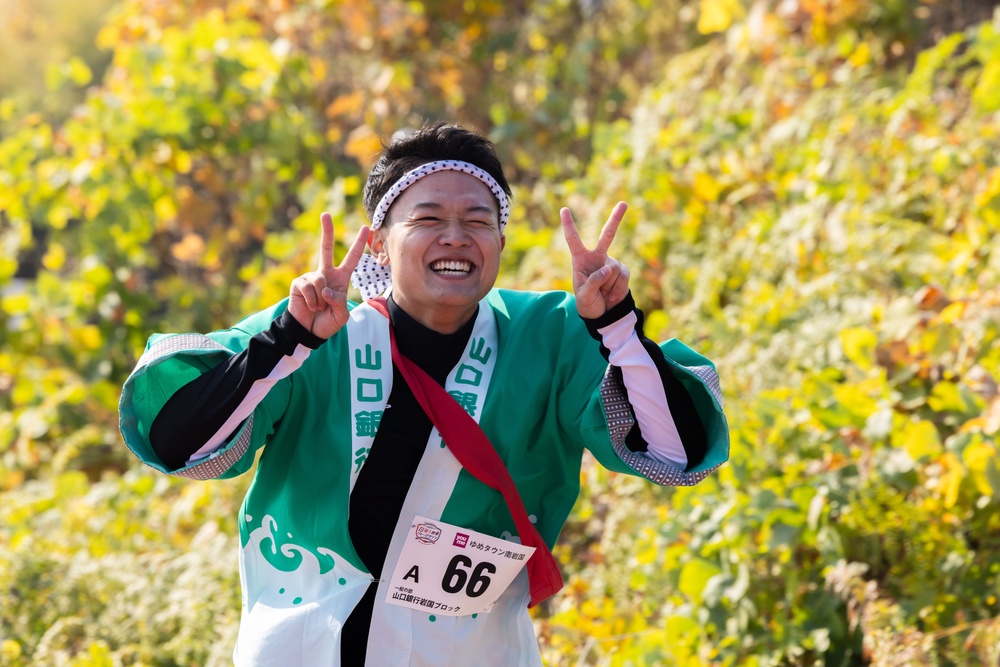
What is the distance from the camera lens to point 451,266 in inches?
82.2

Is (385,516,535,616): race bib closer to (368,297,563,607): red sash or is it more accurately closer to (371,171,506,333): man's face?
(368,297,563,607): red sash

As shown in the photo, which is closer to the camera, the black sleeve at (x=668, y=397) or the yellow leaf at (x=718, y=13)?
the black sleeve at (x=668, y=397)

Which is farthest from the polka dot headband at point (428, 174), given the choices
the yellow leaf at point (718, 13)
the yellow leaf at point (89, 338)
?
the yellow leaf at point (89, 338)

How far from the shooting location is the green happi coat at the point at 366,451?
199 centimetres

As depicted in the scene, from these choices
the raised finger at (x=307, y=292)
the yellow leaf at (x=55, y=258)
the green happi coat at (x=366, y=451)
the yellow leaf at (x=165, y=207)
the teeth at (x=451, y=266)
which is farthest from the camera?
the yellow leaf at (x=165, y=207)

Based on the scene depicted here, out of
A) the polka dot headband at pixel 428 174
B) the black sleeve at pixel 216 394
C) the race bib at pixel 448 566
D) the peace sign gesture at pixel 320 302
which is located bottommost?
the race bib at pixel 448 566

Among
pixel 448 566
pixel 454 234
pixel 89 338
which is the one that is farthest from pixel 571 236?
pixel 89 338

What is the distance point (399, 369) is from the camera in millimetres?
2113

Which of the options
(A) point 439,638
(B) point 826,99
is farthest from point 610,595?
(B) point 826,99

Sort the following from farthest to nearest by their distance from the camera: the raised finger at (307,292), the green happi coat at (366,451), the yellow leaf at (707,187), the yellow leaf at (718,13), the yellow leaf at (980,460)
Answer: the yellow leaf at (718,13) → the yellow leaf at (707,187) → the yellow leaf at (980,460) → the green happi coat at (366,451) → the raised finger at (307,292)

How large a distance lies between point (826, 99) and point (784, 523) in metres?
2.75

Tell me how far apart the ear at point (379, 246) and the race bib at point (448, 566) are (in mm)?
540

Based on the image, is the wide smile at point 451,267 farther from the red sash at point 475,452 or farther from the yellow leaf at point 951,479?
the yellow leaf at point 951,479

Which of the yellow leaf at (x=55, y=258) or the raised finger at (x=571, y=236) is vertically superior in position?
the yellow leaf at (x=55, y=258)
